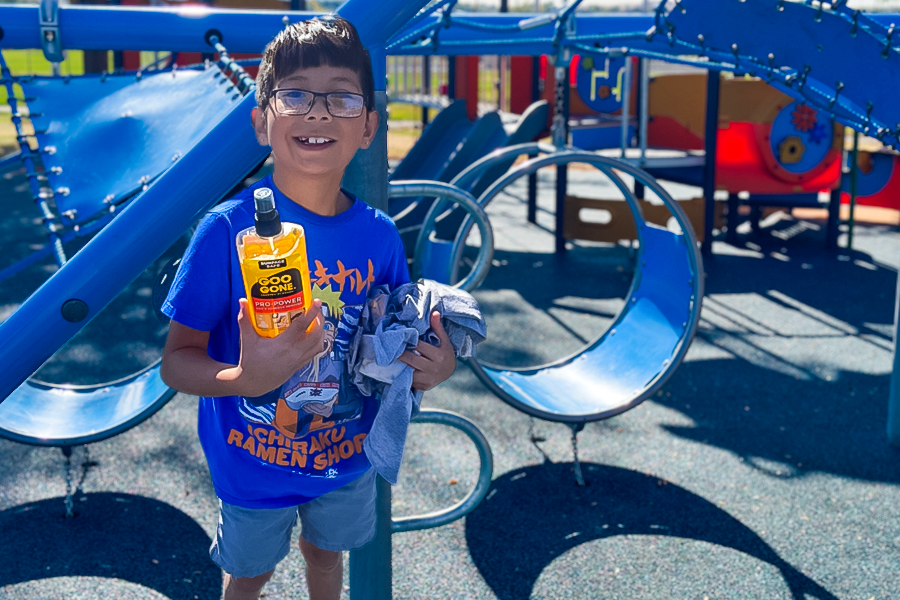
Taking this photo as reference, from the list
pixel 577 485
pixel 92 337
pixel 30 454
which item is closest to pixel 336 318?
pixel 577 485

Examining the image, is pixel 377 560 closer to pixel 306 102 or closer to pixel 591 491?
pixel 306 102

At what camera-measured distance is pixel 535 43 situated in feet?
12.0

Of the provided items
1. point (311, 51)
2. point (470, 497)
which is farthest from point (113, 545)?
point (311, 51)

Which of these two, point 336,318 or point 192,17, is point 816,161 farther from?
point 336,318

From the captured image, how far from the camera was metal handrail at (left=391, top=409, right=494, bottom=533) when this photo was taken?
7.58 ft

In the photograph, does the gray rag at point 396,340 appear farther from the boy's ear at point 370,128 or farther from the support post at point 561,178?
the support post at point 561,178

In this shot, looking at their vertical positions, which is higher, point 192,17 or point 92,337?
point 192,17

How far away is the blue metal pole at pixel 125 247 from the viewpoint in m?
1.32

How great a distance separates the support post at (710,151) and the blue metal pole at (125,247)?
536 centimetres

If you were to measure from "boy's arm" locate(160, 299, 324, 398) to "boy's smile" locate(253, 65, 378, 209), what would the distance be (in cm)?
30

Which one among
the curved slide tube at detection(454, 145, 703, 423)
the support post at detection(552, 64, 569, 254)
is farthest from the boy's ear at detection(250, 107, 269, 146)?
the support post at detection(552, 64, 569, 254)

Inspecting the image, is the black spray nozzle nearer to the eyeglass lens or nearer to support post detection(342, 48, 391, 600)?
the eyeglass lens

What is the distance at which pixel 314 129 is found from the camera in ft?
4.69

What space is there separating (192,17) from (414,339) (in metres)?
1.86
